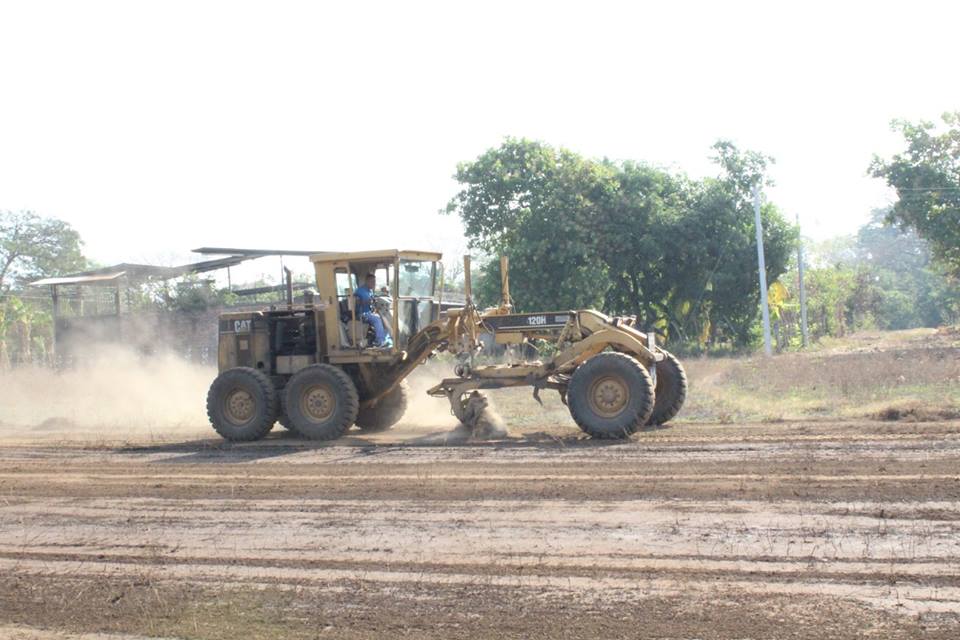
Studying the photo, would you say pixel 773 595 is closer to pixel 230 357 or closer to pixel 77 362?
pixel 230 357

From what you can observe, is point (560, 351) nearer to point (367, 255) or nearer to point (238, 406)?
point (367, 255)

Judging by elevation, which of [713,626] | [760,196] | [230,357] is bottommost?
[713,626]

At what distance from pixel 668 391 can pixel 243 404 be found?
6625 millimetres

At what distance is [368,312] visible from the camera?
15.9 metres

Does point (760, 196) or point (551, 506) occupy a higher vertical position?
point (760, 196)

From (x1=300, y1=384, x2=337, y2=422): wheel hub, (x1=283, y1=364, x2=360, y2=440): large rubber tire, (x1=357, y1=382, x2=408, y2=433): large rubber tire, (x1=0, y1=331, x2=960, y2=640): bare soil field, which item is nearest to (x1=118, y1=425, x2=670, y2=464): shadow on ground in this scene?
(x1=0, y1=331, x2=960, y2=640): bare soil field

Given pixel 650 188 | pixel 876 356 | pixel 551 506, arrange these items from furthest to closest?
pixel 650 188, pixel 876 356, pixel 551 506

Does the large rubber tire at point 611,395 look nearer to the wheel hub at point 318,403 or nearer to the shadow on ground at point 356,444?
the shadow on ground at point 356,444

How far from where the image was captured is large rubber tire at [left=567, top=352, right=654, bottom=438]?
13531 mm

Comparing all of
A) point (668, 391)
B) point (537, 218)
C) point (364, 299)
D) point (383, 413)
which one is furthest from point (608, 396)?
point (537, 218)

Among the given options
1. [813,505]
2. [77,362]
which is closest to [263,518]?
[813,505]

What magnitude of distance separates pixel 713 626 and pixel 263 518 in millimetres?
4864

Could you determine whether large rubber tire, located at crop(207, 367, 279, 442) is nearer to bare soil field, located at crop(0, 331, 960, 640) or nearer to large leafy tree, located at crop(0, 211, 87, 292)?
bare soil field, located at crop(0, 331, 960, 640)

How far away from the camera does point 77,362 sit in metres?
34.8
